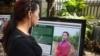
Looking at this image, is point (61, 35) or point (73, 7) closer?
point (61, 35)

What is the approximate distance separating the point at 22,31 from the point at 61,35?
389 mm

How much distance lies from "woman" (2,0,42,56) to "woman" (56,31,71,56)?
1.02 feet

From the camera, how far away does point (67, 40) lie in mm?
1602

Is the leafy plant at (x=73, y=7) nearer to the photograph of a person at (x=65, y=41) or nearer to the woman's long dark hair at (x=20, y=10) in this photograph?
the photograph of a person at (x=65, y=41)

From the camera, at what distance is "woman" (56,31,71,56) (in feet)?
5.24

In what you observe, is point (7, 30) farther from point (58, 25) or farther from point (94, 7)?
point (94, 7)

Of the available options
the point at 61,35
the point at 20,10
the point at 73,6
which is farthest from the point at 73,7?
the point at 20,10

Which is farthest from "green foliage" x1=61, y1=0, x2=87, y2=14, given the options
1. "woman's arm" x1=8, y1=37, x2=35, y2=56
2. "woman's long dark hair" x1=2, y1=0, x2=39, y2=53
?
"woman's arm" x1=8, y1=37, x2=35, y2=56

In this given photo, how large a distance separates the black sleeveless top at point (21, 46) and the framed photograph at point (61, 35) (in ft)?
1.07

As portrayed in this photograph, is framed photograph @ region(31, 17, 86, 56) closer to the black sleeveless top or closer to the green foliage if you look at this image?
the black sleeveless top

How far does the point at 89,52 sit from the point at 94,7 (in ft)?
14.2

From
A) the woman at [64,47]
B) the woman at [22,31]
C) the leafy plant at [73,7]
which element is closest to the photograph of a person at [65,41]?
the woman at [64,47]

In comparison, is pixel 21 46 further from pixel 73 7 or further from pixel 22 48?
pixel 73 7

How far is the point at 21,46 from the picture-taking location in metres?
1.26
